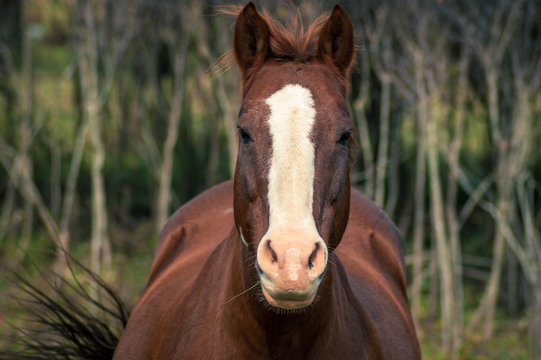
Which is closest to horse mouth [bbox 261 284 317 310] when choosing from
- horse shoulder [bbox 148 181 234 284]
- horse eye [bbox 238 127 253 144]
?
horse eye [bbox 238 127 253 144]

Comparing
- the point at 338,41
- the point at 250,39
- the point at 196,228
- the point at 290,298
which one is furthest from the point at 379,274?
the point at 290,298

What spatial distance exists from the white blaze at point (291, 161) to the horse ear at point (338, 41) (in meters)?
0.36

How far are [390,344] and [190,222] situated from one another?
139 centimetres

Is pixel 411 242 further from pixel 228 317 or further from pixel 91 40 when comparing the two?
pixel 228 317

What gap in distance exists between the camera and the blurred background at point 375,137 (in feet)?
22.5

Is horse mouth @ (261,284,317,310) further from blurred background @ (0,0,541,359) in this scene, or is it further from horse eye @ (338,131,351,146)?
blurred background @ (0,0,541,359)

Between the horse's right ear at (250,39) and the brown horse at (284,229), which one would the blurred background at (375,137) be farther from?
the horse's right ear at (250,39)

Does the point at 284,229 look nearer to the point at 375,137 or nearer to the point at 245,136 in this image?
the point at 245,136

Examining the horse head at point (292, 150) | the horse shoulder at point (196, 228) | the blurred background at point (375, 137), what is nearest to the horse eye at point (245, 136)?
the horse head at point (292, 150)

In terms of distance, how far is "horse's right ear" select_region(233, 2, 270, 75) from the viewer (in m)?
2.37

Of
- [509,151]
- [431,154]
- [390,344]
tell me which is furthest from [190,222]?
→ [509,151]

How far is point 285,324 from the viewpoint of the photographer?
220cm

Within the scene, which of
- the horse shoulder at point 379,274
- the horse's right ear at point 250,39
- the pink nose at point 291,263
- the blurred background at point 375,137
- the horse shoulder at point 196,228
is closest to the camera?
the pink nose at point 291,263

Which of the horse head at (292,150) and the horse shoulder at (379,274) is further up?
the horse head at (292,150)
